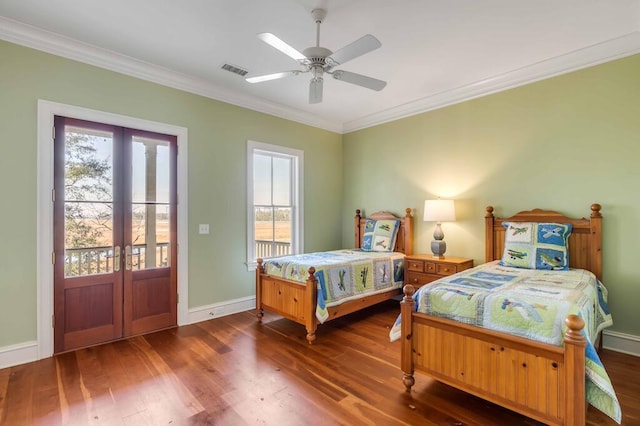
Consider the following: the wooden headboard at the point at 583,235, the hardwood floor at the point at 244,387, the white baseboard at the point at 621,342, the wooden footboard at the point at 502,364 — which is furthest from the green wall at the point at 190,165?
the white baseboard at the point at 621,342

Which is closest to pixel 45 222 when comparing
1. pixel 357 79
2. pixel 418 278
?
pixel 357 79

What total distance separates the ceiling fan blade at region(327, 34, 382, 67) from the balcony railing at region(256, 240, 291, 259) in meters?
2.86

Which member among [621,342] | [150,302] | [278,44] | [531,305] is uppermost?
[278,44]

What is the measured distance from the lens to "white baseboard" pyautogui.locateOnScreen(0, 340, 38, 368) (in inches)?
102

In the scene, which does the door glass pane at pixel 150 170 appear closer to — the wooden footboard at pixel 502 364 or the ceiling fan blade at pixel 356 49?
the ceiling fan blade at pixel 356 49

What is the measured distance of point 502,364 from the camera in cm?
185

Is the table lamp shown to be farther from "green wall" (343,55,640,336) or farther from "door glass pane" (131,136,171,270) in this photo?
"door glass pane" (131,136,171,270)

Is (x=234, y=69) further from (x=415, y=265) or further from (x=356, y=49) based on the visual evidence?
(x=415, y=265)

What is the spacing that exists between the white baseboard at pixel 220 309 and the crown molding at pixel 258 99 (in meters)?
2.67

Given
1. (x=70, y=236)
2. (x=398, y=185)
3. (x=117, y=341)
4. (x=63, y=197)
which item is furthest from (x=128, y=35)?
(x=398, y=185)

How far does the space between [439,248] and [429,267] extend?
286mm

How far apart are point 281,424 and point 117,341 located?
223 centimetres

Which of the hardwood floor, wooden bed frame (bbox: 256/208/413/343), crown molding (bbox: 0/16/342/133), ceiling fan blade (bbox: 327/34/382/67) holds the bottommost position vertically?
the hardwood floor

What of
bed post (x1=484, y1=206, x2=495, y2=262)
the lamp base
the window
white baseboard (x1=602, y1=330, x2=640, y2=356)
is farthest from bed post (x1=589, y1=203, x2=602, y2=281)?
the window
